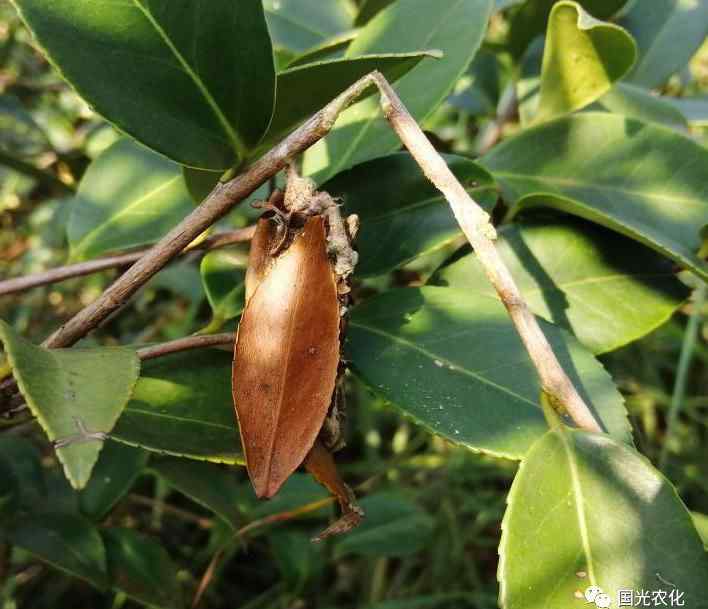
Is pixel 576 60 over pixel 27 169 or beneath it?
over

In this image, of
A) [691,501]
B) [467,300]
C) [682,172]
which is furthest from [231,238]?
[691,501]

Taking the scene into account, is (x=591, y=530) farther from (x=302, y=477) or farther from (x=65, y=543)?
(x=302, y=477)

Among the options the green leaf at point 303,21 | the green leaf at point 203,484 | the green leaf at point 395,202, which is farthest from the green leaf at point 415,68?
the green leaf at point 203,484

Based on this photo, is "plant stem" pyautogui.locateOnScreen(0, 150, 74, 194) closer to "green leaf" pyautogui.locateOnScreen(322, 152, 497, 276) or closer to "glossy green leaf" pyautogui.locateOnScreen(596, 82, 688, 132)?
"green leaf" pyautogui.locateOnScreen(322, 152, 497, 276)

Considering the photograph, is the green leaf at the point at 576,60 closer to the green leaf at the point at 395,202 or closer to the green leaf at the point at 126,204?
the green leaf at the point at 395,202

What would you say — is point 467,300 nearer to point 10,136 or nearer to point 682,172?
point 682,172

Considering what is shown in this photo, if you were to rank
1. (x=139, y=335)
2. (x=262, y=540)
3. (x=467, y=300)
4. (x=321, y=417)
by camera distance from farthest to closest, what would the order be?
(x=139, y=335) < (x=262, y=540) < (x=467, y=300) < (x=321, y=417)

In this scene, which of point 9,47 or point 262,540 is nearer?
point 262,540

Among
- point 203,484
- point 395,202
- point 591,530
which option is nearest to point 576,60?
point 395,202
